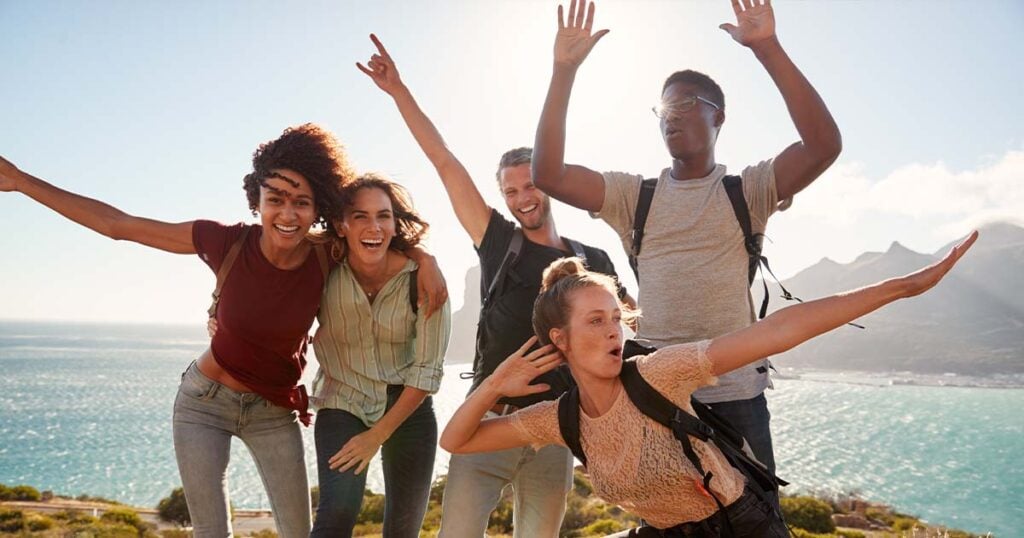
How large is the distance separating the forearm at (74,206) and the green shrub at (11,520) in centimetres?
4263

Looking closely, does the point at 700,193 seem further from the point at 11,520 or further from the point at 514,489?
the point at 11,520

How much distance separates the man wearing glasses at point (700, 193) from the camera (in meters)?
3.43

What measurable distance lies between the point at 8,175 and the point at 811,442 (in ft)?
462

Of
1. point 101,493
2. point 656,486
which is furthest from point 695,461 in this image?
point 101,493

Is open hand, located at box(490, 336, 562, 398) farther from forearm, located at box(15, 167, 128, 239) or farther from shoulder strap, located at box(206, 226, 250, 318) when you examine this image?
forearm, located at box(15, 167, 128, 239)

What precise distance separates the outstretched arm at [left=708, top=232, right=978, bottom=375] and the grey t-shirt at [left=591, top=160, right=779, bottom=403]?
2.04 ft

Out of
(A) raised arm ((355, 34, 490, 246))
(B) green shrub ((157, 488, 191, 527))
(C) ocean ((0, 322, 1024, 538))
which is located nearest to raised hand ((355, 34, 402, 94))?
(A) raised arm ((355, 34, 490, 246))

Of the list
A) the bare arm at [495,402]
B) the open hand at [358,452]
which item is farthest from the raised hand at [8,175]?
the bare arm at [495,402]

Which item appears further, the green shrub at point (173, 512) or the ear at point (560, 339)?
the green shrub at point (173, 512)

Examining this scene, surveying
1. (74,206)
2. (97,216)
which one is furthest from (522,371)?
(74,206)

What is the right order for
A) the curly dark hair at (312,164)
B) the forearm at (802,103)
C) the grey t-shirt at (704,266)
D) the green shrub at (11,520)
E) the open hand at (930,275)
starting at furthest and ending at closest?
the green shrub at (11,520)
the curly dark hair at (312,164)
the grey t-shirt at (704,266)
the forearm at (802,103)
the open hand at (930,275)

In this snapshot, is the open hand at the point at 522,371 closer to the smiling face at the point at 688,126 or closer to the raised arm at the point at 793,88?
the smiling face at the point at 688,126

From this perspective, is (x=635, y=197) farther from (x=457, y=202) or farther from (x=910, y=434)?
(x=910, y=434)

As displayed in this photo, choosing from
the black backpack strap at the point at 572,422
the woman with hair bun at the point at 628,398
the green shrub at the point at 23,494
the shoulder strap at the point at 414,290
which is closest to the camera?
the woman with hair bun at the point at 628,398
